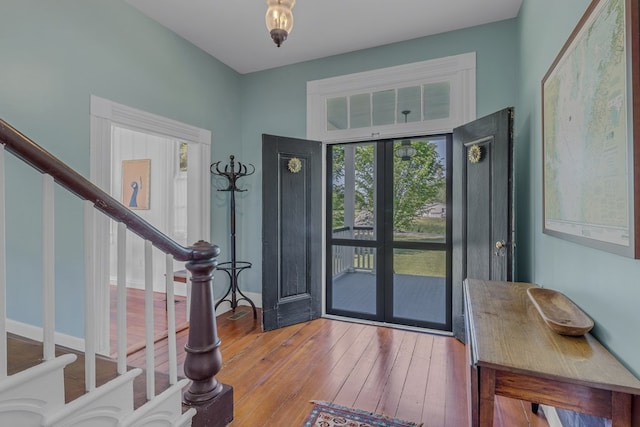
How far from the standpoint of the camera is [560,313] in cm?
137

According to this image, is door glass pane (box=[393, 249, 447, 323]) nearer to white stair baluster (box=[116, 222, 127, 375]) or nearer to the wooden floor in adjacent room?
the wooden floor in adjacent room

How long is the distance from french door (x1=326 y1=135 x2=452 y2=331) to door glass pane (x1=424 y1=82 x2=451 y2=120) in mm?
241

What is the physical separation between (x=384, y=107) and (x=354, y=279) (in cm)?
202

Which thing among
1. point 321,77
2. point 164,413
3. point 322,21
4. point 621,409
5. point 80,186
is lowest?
point 164,413

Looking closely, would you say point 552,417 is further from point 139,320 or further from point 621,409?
point 139,320

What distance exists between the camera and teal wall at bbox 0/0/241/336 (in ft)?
Result: 6.62

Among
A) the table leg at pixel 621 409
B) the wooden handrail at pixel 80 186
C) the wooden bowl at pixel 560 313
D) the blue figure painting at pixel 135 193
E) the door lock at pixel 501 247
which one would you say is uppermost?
the blue figure painting at pixel 135 193

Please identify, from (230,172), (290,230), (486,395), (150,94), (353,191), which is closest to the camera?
(486,395)

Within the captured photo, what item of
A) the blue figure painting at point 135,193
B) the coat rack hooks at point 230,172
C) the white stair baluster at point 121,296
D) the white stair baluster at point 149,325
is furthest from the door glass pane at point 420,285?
the blue figure painting at point 135,193

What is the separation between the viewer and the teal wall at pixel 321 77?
2.95 meters

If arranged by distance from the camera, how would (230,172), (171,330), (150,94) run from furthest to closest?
(230,172) < (150,94) < (171,330)

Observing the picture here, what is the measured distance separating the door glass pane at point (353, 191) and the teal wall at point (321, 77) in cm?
63

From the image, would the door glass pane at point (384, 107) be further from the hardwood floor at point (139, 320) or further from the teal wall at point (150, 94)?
the hardwood floor at point (139, 320)

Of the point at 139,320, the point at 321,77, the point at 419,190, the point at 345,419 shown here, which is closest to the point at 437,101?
the point at 419,190
